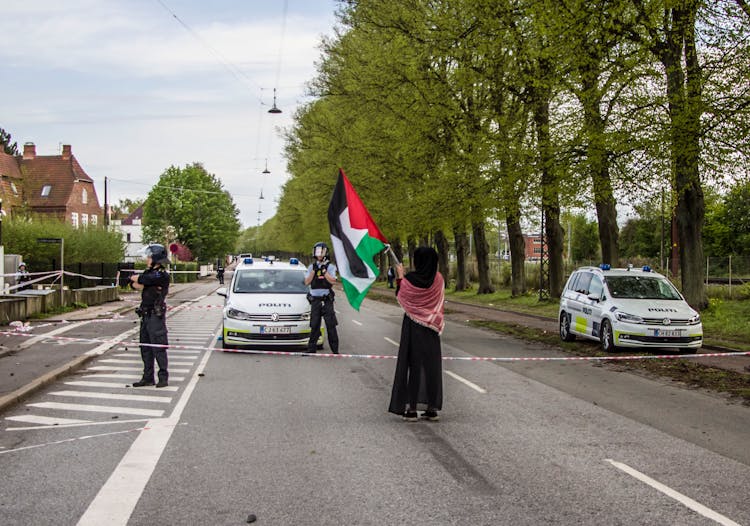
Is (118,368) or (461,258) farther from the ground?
(461,258)

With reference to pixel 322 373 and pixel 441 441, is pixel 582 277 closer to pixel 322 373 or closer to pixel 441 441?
pixel 322 373

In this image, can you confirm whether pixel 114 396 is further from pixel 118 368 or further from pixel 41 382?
pixel 118 368

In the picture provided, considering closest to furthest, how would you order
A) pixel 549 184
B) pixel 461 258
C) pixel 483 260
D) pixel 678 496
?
pixel 678 496
pixel 549 184
pixel 483 260
pixel 461 258

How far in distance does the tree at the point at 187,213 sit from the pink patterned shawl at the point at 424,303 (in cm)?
8205

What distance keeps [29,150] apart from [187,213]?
19095mm

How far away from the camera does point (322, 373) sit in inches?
484

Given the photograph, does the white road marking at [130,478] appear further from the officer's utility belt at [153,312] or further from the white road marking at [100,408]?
the officer's utility belt at [153,312]

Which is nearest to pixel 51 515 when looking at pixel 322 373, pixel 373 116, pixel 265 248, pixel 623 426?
pixel 623 426

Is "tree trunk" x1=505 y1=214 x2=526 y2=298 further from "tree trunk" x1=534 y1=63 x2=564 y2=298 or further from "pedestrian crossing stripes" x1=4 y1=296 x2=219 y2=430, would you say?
"pedestrian crossing stripes" x1=4 y1=296 x2=219 y2=430

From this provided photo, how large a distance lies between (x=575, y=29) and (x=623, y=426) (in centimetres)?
1213

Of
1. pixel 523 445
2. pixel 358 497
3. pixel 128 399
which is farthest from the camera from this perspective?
pixel 128 399

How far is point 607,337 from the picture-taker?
51.4ft

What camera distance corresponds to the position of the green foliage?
3803cm

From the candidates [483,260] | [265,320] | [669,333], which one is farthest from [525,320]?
[483,260]
